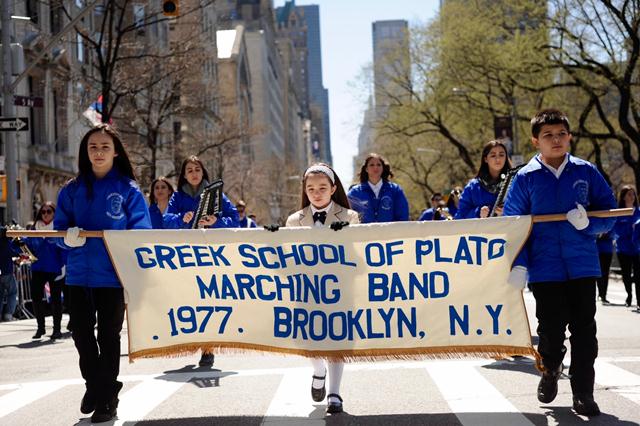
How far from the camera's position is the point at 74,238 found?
6258 millimetres

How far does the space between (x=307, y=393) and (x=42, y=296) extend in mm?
7512

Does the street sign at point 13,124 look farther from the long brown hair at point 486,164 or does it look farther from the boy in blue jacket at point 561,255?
the boy in blue jacket at point 561,255

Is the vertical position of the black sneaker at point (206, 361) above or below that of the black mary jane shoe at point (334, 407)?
below

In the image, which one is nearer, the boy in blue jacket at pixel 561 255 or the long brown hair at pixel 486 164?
the boy in blue jacket at pixel 561 255

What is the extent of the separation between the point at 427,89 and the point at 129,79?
16.4m

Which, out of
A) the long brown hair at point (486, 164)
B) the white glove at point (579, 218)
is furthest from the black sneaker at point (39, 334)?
the white glove at point (579, 218)

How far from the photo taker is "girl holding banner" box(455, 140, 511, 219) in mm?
9312

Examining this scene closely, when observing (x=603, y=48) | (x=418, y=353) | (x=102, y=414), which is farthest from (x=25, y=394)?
(x=603, y=48)

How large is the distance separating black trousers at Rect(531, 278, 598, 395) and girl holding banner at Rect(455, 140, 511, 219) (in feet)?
9.84

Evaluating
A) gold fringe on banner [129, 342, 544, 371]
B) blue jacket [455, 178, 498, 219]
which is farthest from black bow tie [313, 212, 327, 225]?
blue jacket [455, 178, 498, 219]

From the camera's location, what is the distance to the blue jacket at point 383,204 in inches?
434

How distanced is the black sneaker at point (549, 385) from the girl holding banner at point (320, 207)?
4.82 feet

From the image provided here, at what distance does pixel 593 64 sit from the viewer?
31.4 meters

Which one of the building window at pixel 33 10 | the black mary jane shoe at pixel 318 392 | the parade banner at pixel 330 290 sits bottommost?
the black mary jane shoe at pixel 318 392
